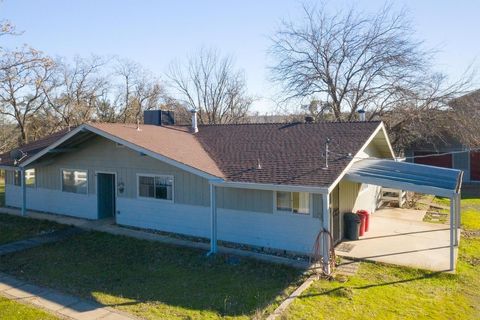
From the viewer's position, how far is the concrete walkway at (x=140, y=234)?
1028cm

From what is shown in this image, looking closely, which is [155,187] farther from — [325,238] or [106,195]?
[325,238]

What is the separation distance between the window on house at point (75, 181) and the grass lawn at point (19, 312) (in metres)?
7.84

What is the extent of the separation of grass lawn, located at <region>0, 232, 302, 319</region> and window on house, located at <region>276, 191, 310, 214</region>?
1.77 metres

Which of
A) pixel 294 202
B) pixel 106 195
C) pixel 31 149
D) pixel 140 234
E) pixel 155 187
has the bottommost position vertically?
pixel 140 234

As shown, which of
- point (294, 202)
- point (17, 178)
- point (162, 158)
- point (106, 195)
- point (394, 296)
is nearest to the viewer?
point (394, 296)

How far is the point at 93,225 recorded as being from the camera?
14.2 metres

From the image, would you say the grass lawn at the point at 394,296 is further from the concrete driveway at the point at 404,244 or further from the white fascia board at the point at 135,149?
the white fascia board at the point at 135,149

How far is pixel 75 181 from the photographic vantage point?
1567 cm

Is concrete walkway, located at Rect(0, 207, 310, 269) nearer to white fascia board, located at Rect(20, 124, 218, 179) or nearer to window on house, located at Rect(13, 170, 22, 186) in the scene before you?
window on house, located at Rect(13, 170, 22, 186)

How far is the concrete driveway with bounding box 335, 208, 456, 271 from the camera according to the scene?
1022 centimetres

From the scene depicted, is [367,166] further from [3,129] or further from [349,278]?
[3,129]

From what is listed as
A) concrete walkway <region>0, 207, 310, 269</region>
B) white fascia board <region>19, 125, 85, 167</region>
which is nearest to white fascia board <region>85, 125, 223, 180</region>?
white fascia board <region>19, 125, 85, 167</region>

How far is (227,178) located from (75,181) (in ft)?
25.0

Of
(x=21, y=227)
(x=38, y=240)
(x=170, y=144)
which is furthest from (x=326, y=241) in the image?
(x=21, y=227)
